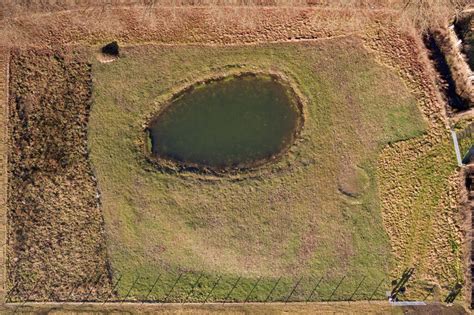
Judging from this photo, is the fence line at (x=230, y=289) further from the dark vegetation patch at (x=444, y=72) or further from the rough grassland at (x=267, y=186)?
the dark vegetation patch at (x=444, y=72)

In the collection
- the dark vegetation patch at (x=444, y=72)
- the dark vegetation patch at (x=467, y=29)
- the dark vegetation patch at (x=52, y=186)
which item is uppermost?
the dark vegetation patch at (x=467, y=29)

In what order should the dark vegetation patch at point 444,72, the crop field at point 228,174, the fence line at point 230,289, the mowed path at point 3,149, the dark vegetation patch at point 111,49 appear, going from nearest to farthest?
the dark vegetation patch at point 444,72 → the crop field at point 228,174 → the dark vegetation patch at point 111,49 → the fence line at point 230,289 → the mowed path at point 3,149

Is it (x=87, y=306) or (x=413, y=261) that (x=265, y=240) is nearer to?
(x=413, y=261)

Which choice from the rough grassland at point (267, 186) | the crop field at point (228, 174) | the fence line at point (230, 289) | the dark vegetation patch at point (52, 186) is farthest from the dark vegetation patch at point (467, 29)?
the dark vegetation patch at point (52, 186)

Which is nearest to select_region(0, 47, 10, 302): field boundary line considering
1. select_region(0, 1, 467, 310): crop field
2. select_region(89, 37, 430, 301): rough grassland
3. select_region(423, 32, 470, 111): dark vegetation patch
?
select_region(0, 1, 467, 310): crop field

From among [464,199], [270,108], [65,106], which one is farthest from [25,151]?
[464,199]

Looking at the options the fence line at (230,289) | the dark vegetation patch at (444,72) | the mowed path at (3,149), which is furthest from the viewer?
the mowed path at (3,149)

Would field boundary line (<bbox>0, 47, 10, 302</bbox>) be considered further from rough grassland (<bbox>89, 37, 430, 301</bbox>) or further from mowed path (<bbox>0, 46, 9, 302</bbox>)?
rough grassland (<bbox>89, 37, 430, 301</bbox>)

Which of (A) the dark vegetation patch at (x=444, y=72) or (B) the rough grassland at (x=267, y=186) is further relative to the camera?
(B) the rough grassland at (x=267, y=186)
